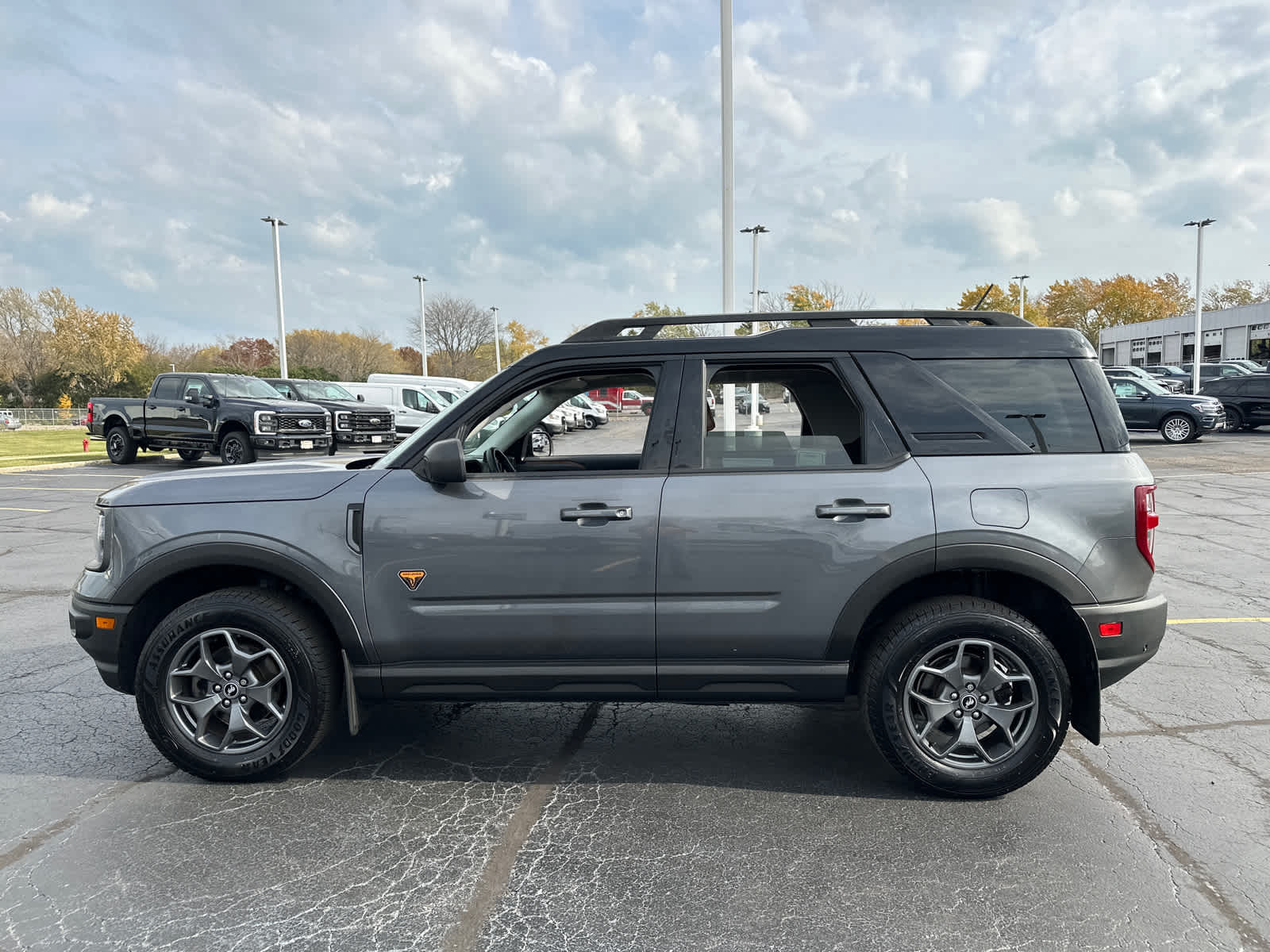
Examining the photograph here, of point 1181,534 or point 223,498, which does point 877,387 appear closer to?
point 223,498

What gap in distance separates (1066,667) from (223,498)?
11.8ft

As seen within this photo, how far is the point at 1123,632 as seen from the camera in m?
3.40

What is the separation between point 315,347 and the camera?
239ft

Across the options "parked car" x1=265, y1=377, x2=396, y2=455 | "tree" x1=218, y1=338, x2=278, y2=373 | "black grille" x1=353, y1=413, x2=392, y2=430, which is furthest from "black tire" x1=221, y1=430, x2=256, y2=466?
"tree" x1=218, y1=338, x2=278, y2=373

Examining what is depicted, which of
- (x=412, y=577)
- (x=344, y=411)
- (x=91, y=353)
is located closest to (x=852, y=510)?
(x=412, y=577)

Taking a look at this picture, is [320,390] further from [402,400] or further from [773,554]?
[773,554]

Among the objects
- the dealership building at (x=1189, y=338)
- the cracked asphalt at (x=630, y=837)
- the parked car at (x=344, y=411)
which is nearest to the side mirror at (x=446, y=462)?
the cracked asphalt at (x=630, y=837)

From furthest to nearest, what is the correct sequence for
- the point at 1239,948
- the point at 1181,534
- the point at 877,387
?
the point at 1181,534
the point at 877,387
the point at 1239,948

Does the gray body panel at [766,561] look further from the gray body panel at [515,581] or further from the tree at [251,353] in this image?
the tree at [251,353]

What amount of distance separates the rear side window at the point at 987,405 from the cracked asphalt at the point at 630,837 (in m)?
1.44

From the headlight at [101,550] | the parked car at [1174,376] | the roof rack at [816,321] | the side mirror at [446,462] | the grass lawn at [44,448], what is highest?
the parked car at [1174,376]

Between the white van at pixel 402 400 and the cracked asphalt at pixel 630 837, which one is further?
the white van at pixel 402 400

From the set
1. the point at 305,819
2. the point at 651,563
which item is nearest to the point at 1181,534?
the point at 651,563

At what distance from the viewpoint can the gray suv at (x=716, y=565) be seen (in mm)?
3361
